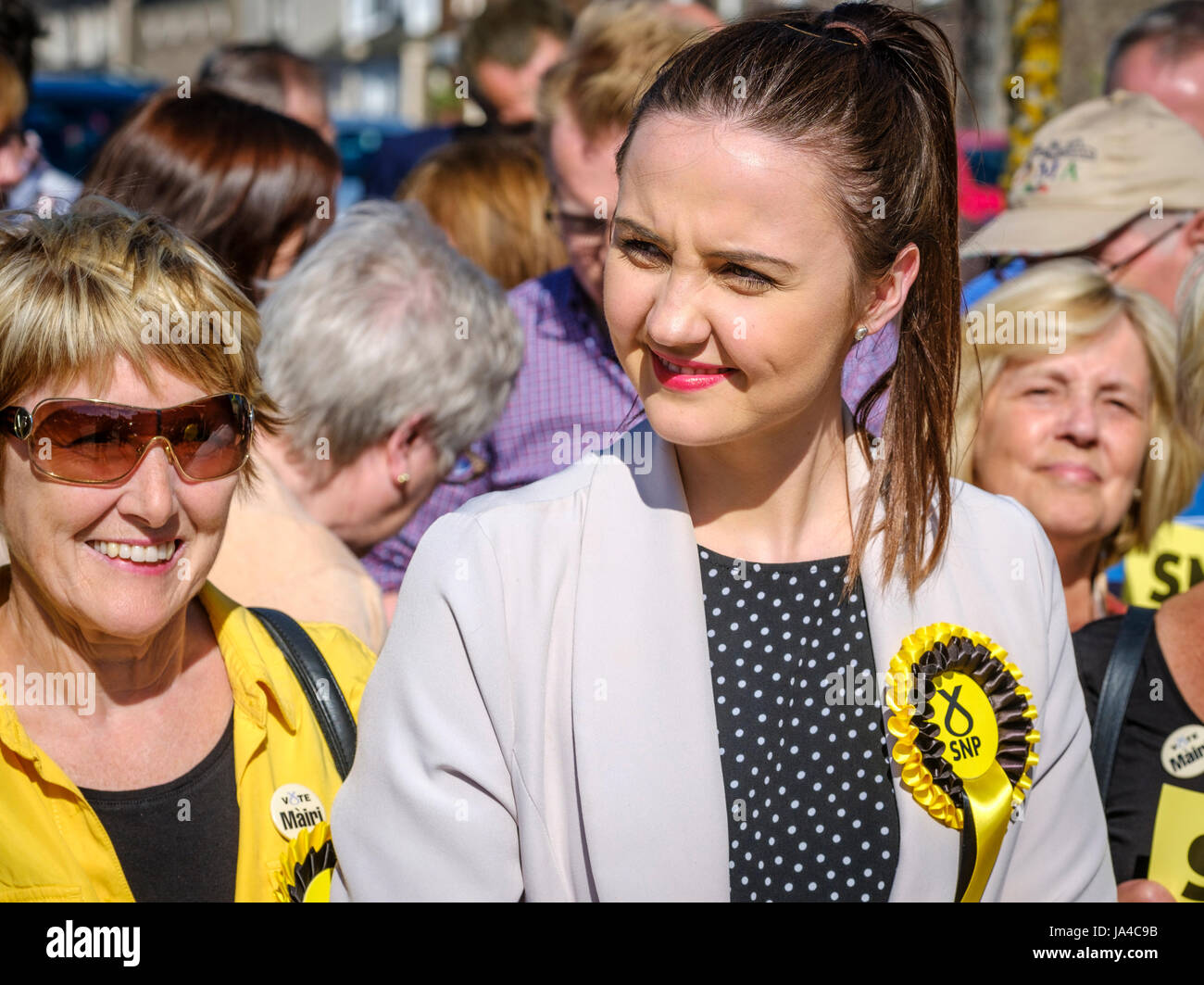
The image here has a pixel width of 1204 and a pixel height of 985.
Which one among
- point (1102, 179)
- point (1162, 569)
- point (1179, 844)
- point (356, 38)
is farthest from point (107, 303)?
point (356, 38)

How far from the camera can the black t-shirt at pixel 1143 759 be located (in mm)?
2445

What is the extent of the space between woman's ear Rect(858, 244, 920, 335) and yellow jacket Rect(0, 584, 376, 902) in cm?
104

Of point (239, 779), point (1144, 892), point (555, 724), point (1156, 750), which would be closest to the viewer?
point (555, 724)

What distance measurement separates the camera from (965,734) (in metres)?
1.93

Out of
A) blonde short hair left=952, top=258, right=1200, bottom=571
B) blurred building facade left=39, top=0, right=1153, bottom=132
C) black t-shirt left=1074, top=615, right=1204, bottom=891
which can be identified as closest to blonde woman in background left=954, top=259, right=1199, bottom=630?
blonde short hair left=952, top=258, right=1200, bottom=571

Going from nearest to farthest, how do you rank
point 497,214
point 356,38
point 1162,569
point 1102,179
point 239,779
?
point 239,779 → point 1162,569 → point 1102,179 → point 497,214 → point 356,38

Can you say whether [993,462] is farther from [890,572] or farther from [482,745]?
[482,745]

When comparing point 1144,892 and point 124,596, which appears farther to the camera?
point 1144,892

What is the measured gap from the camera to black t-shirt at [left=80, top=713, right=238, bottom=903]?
1.94 m

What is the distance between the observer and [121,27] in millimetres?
34562

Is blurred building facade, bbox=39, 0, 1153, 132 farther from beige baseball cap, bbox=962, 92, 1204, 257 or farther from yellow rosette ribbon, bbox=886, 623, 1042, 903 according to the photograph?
yellow rosette ribbon, bbox=886, 623, 1042, 903

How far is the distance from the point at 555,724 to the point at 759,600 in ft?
1.22

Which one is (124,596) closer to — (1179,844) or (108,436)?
(108,436)
